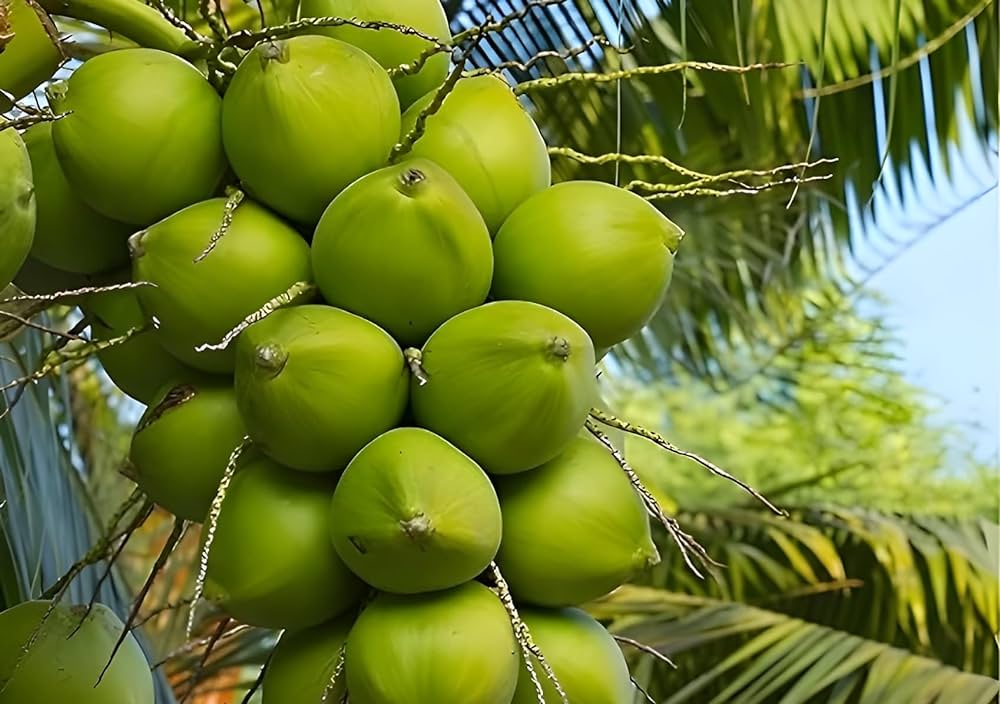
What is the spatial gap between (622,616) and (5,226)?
5.24 ft

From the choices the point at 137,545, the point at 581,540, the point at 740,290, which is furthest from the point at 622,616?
the point at 581,540

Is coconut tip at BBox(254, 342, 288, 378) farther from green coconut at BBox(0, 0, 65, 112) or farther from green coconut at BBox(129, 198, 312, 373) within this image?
green coconut at BBox(0, 0, 65, 112)

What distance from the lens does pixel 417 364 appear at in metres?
0.54

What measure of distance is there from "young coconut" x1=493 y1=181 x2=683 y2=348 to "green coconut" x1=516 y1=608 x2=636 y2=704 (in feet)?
0.48

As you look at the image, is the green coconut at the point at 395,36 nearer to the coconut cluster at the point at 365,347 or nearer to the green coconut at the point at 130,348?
the coconut cluster at the point at 365,347

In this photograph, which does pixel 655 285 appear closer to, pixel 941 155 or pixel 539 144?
pixel 539 144

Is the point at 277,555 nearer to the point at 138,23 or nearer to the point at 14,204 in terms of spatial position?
the point at 14,204

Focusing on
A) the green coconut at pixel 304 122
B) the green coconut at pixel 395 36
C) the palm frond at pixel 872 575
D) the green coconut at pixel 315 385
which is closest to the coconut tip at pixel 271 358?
the green coconut at pixel 315 385

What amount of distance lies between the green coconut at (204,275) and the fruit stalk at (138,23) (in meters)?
0.13

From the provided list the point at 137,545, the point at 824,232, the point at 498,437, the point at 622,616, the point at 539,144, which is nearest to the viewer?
the point at 498,437

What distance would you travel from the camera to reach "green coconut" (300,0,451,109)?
0.65m

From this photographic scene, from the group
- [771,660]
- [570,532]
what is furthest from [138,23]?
[771,660]

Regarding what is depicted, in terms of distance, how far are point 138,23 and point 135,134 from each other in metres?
0.11

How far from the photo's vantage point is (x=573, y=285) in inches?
22.3
